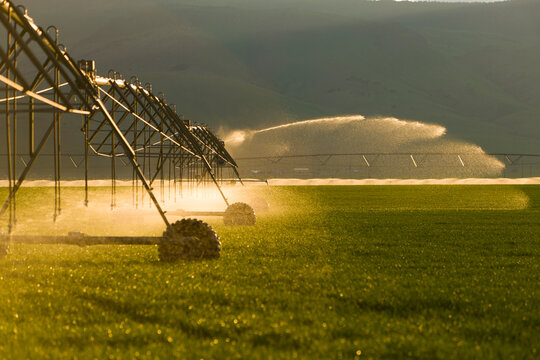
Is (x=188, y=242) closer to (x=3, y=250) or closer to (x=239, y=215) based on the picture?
(x=3, y=250)

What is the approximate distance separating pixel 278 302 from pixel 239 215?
10361 mm

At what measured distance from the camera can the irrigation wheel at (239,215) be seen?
17922mm

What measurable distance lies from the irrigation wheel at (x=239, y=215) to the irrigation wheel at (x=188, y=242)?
703 cm

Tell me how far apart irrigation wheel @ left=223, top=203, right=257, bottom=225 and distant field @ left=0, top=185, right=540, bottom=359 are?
4.06 meters

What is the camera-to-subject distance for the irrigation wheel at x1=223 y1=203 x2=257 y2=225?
17922 millimetres

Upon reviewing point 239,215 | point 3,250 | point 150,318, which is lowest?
point 150,318

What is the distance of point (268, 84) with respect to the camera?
19962 centimetres

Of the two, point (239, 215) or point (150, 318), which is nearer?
point (150, 318)

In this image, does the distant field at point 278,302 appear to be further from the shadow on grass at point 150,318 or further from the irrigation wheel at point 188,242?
the irrigation wheel at point 188,242

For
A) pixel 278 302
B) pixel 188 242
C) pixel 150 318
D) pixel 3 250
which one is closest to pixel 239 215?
pixel 188 242

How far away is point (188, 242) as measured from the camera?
35.1ft

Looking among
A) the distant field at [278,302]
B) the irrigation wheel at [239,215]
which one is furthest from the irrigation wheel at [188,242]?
the irrigation wheel at [239,215]

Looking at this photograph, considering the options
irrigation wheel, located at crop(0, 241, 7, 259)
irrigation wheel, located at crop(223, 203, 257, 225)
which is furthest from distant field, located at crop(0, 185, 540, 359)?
irrigation wheel, located at crop(223, 203, 257, 225)

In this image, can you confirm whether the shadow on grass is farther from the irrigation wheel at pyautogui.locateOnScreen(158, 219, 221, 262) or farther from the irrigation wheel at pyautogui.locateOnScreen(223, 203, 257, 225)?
the irrigation wheel at pyautogui.locateOnScreen(223, 203, 257, 225)
